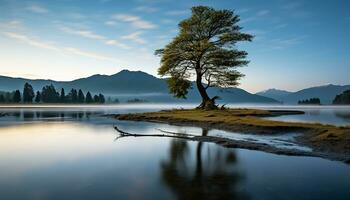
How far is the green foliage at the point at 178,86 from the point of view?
62156 millimetres

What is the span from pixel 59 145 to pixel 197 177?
50.0 feet

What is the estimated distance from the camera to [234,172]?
52.2 feet

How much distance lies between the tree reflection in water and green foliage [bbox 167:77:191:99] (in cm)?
3981

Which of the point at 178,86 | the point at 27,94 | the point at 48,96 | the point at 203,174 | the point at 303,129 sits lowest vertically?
the point at 203,174

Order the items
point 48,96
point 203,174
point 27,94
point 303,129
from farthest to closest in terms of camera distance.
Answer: point 48,96 → point 27,94 → point 303,129 → point 203,174

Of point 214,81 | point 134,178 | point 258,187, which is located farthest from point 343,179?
point 214,81

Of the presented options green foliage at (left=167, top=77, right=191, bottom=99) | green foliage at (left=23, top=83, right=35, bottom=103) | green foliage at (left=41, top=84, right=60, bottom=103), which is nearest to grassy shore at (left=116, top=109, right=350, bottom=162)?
green foliage at (left=167, top=77, right=191, bottom=99)

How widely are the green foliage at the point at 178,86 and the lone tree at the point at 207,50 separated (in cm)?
163

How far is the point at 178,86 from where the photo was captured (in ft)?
206

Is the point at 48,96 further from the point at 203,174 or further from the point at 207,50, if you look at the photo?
the point at 203,174

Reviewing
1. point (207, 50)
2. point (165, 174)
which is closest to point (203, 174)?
point (165, 174)

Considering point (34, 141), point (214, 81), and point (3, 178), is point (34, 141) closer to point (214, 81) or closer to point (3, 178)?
point (3, 178)

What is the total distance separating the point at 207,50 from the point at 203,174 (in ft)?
145

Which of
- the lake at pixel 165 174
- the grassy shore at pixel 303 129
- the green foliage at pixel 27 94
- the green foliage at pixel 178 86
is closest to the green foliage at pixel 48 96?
the green foliage at pixel 27 94
